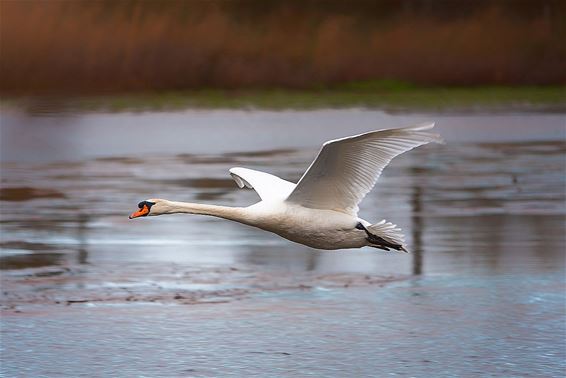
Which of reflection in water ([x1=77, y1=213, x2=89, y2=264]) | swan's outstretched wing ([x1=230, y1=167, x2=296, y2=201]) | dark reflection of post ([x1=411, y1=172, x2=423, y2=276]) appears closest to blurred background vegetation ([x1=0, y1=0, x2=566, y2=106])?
dark reflection of post ([x1=411, y1=172, x2=423, y2=276])

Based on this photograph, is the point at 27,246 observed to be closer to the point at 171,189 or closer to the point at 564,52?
the point at 171,189

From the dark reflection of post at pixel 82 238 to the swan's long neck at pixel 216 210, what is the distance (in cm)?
338

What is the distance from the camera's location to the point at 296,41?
126ft

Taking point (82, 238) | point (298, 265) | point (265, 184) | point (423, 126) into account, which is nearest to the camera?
point (423, 126)

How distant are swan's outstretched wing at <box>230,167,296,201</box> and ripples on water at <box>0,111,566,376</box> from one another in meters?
0.95

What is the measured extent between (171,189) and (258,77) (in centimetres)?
2074

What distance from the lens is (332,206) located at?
8.92 m

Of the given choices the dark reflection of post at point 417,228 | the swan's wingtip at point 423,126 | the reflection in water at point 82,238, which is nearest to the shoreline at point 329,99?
the dark reflection of post at point 417,228

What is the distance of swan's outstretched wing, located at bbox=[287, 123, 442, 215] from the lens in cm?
845

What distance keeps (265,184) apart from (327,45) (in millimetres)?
28789

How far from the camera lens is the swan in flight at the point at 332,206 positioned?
28.3ft

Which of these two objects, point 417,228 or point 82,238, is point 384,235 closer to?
point 417,228

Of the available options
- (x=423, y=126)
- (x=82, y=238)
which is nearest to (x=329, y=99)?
(x=82, y=238)

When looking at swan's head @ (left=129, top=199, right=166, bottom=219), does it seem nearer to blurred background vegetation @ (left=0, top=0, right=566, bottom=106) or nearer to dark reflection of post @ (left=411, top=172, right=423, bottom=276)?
dark reflection of post @ (left=411, top=172, right=423, bottom=276)
